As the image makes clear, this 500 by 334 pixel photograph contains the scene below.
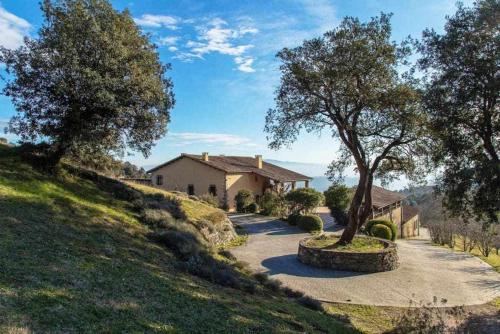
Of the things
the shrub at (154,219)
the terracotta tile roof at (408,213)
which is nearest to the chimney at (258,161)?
the terracotta tile roof at (408,213)

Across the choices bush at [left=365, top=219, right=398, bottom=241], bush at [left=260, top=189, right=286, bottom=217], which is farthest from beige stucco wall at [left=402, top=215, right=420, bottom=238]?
bush at [left=260, top=189, right=286, bottom=217]

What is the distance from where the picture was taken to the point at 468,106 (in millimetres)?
12047

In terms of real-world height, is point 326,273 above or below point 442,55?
below

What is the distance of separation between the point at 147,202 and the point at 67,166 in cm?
353

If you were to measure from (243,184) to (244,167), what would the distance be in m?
2.90

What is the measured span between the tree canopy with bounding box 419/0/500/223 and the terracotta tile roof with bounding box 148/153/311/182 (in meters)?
28.1

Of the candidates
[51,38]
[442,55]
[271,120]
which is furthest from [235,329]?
[271,120]

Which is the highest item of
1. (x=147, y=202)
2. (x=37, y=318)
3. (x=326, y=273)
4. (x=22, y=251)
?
(x=147, y=202)

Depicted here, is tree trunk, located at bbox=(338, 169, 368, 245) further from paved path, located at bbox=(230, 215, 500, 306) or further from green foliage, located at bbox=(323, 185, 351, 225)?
green foliage, located at bbox=(323, 185, 351, 225)

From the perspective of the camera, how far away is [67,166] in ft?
53.4

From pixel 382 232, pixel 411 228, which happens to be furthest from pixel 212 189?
pixel 411 228

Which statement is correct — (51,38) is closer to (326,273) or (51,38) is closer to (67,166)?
(67,166)

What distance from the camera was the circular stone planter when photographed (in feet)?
61.0

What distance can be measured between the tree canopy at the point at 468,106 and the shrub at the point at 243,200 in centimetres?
2576
